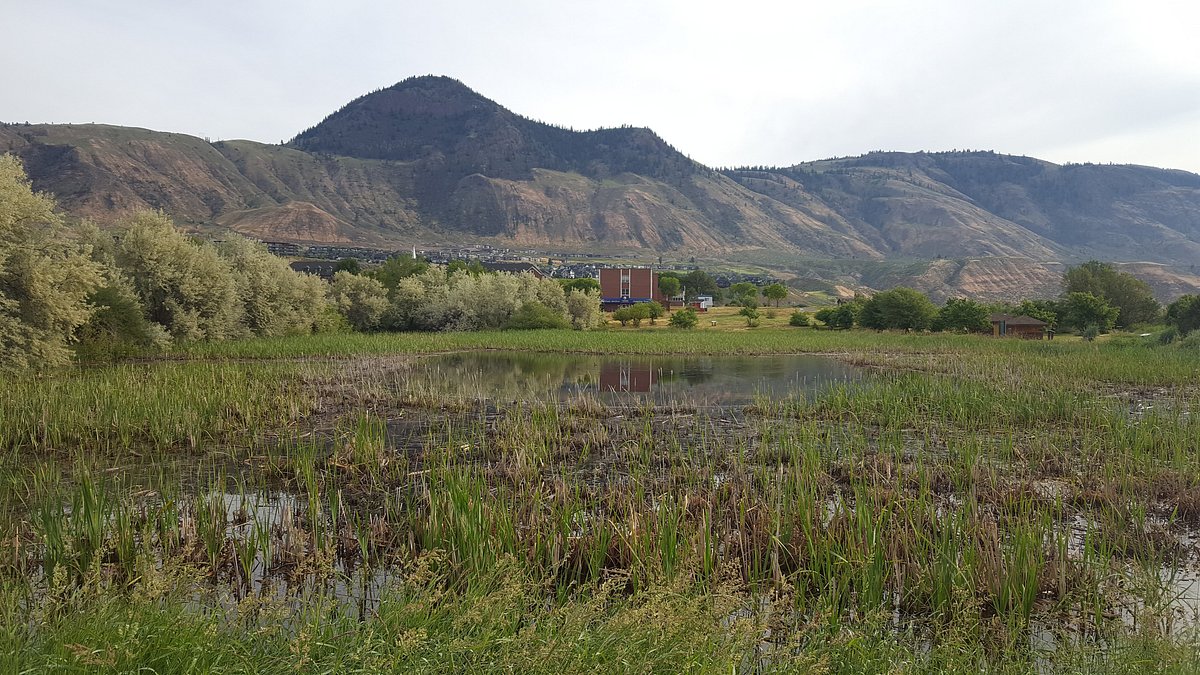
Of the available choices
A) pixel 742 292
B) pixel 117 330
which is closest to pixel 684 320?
pixel 742 292

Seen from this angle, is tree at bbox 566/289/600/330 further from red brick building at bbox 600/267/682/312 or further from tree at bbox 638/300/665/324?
red brick building at bbox 600/267/682/312

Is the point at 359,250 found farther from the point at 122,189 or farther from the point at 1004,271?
the point at 1004,271

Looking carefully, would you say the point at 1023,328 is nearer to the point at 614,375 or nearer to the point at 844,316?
the point at 844,316

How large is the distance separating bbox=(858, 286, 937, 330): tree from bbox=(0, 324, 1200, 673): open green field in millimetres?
48410

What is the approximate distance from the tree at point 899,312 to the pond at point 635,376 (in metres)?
29.6

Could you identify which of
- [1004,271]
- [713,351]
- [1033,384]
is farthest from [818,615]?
[1004,271]

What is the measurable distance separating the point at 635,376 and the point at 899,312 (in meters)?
47.1

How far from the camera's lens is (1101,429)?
1550 centimetres

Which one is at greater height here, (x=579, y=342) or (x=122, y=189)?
(x=122, y=189)

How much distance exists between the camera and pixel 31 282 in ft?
63.5

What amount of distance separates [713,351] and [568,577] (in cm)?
3817

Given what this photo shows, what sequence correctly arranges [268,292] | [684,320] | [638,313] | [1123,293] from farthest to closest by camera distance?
[638,313] → [684,320] → [1123,293] → [268,292]

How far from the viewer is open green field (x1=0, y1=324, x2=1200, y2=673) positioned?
476 centimetres

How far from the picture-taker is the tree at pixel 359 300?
59594mm
